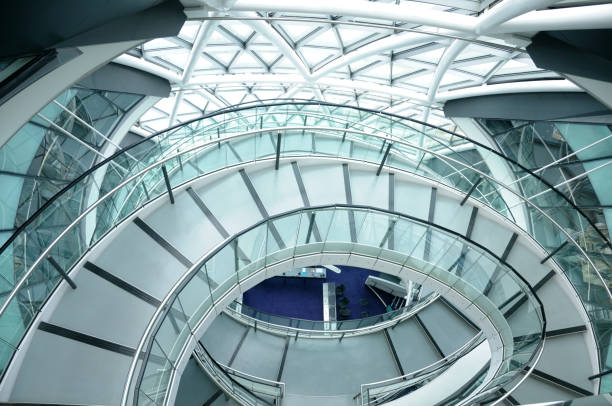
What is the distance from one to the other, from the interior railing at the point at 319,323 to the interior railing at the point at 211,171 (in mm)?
5588

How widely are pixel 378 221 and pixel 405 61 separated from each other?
9136 mm

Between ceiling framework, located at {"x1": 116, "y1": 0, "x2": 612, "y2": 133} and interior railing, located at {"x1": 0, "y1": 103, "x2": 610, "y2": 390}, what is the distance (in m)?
2.80

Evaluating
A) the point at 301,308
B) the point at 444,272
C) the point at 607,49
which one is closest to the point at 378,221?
the point at 444,272

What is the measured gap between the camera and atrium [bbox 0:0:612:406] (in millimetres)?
6328

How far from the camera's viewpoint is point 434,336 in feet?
49.9

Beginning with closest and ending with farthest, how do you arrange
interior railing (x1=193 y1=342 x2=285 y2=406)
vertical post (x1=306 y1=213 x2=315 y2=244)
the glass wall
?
vertical post (x1=306 y1=213 x2=315 y2=244) → the glass wall → interior railing (x1=193 y1=342 x2=285 y2=406)

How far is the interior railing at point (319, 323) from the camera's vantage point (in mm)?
15336

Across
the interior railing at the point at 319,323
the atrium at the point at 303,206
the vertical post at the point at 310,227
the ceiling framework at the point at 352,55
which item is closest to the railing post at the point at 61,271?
the atrium at the point at 303,206

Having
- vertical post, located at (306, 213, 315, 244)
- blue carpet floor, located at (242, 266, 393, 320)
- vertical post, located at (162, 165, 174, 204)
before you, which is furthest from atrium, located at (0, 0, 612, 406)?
blue carpet floor, located at (242, 266, 393, 320)

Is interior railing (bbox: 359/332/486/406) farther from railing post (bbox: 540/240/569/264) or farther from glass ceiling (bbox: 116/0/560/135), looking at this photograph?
glass ceiling (bbox: 116/0/560/135)

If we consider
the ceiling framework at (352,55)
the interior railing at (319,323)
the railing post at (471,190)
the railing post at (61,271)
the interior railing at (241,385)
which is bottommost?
the interior railing at (241,385)

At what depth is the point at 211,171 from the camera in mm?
10141

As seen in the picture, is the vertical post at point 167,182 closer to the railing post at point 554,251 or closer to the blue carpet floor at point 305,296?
the railing post at point 554,251

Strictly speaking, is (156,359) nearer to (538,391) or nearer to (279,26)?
(538,391)
